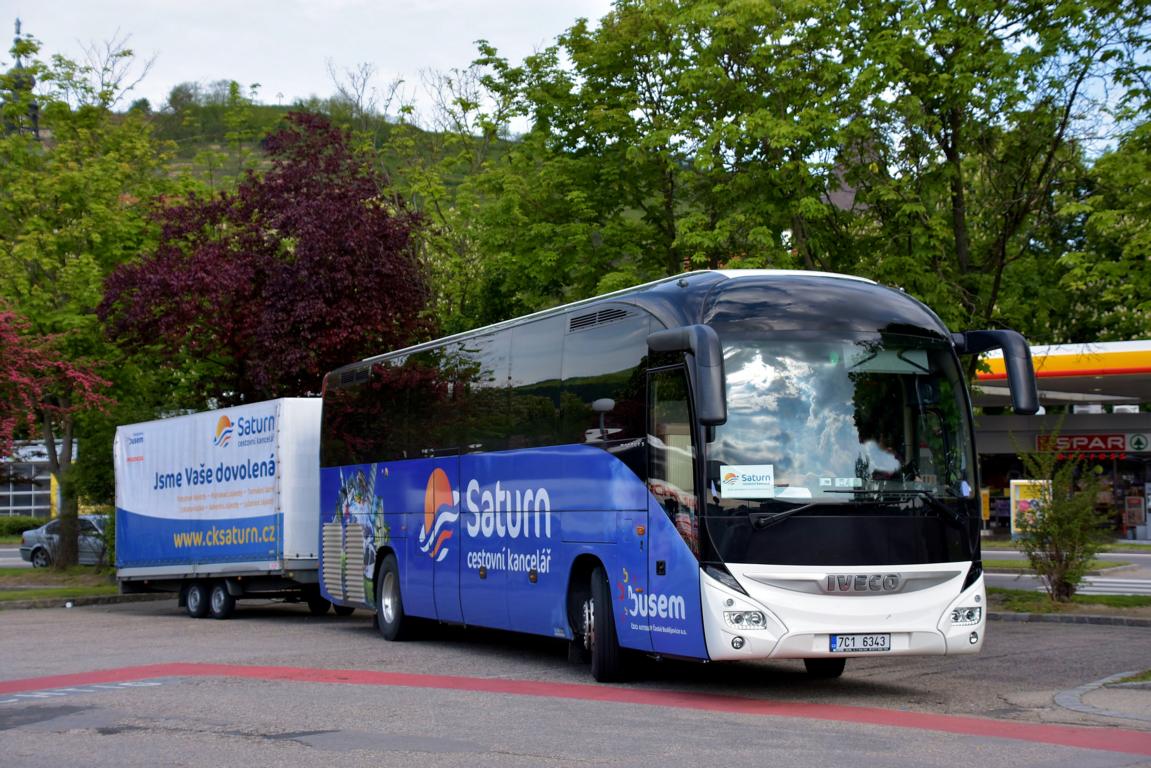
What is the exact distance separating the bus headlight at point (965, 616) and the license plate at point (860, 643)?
2.44 ft

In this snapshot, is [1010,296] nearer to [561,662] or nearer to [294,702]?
[561,662]

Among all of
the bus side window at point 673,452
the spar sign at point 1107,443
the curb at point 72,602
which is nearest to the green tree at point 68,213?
the curb at point 72,602

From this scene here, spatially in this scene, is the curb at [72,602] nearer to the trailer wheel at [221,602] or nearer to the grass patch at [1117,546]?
the trailer wheel at [221,602]

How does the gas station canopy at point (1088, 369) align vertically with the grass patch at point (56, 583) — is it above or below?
above

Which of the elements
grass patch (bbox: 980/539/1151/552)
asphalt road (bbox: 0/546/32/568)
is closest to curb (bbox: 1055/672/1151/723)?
grass patch (bbox: 980/539/1151/552)

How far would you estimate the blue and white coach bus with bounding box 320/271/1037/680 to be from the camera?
1194cm

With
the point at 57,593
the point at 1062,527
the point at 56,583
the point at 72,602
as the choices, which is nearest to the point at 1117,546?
the point at 1062,527

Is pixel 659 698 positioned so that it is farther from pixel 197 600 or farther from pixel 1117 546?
pixel 1117 546

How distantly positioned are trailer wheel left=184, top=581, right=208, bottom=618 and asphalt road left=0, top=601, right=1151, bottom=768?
6.20 m

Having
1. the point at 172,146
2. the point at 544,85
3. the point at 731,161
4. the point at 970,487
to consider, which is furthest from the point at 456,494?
the point at 172,146

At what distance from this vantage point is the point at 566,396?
49.1ft

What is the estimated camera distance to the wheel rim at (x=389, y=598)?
1942 centimetres

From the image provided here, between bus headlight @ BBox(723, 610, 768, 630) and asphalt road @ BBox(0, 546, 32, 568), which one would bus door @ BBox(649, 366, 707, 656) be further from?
asphalt road @ BBox(0, 546, 32, 568)

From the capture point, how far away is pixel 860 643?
39.2ft
